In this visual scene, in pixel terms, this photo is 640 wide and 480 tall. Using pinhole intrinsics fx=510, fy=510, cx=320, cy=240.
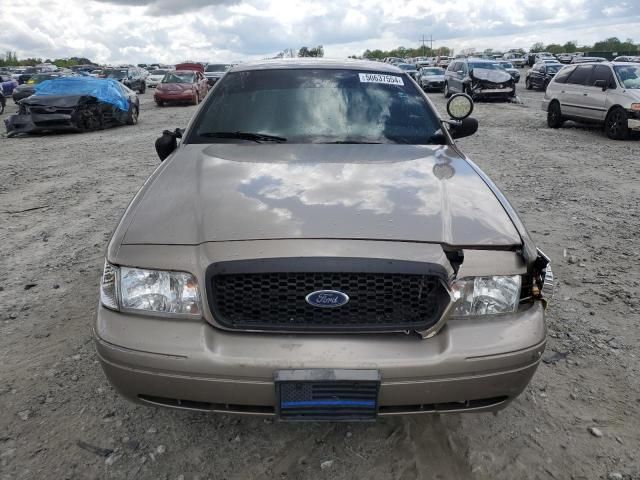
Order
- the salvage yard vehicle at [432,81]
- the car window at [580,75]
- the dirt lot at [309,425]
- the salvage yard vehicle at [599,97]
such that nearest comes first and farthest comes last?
the dirt lot at [309,425]
the salvage yard vehicle at [599,97]
the car window at [580,75]
the salvage yard vehicle at [432,81]

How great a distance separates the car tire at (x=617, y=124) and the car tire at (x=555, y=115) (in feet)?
4.89

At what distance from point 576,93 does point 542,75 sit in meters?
16.0

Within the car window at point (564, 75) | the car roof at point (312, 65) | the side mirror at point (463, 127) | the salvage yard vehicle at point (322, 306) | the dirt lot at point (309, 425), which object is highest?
the car roof at point (312, 65)

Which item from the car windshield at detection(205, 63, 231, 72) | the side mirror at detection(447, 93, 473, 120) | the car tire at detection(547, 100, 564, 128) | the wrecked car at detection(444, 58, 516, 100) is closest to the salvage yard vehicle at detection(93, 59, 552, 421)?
the side mirror at detection(447, 93, 473, 120)

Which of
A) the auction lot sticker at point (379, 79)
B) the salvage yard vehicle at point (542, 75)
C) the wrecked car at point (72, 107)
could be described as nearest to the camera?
the auction lot sticker at point (379, 79)

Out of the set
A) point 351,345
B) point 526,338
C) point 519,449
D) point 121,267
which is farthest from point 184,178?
point 519,449

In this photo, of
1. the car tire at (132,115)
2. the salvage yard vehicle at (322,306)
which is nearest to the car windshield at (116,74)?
the car tire at (132,115)

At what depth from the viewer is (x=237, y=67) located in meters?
3.86

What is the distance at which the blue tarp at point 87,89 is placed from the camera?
42.3 feet

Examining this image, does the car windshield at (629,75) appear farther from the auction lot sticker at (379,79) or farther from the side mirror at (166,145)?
the side mirror at (166,145)

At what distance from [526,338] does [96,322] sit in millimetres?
1653

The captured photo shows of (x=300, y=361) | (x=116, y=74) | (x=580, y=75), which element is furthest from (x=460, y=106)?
(x=116, y=74)

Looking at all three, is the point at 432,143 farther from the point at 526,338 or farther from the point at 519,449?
the point at 519,449

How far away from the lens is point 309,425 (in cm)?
237
